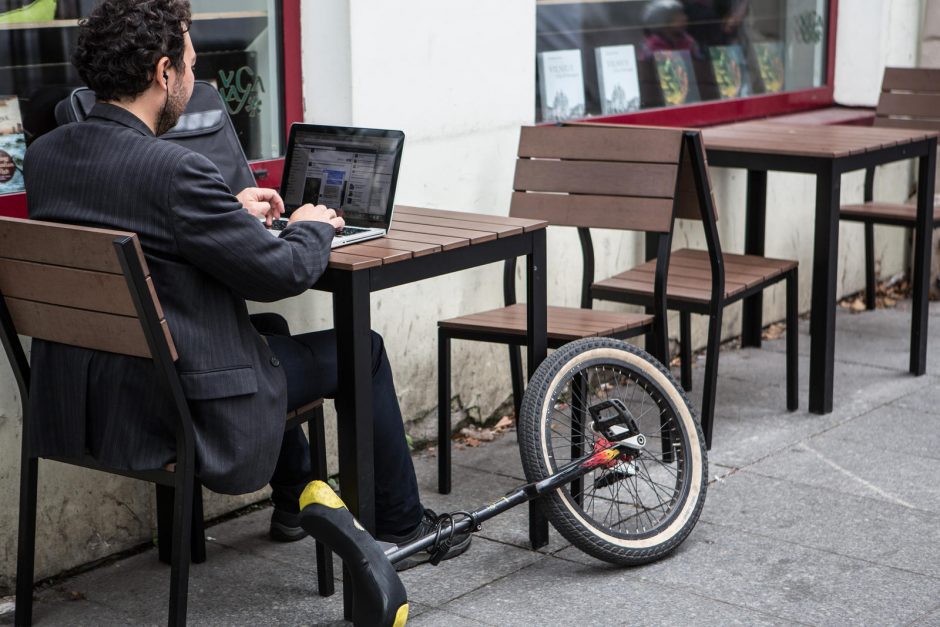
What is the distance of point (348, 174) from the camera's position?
3391mm

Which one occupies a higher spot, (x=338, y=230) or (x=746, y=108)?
(x=746, y=108)

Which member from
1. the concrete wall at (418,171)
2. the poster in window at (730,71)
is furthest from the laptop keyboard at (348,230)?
the poster in window at (730,71)

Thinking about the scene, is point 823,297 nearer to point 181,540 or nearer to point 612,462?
point 612,462

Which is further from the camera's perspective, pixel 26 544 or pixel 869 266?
pixel 869 266

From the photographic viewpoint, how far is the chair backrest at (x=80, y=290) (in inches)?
105

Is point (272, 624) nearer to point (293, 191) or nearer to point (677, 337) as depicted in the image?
point (293, 191)

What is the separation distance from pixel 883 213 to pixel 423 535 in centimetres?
325

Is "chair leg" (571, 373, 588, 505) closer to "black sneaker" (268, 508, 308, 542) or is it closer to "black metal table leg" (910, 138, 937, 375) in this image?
"black sneaker" (268, 508, 308, 542)

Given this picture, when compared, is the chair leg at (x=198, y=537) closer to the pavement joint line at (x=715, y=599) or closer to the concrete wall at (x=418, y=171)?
the concrete wall at (x=418, y=171)

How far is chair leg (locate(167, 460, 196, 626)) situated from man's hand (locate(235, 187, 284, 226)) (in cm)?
75

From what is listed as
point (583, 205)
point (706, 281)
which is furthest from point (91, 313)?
point (706, 281)

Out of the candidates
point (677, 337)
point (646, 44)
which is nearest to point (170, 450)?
point (677, 337)

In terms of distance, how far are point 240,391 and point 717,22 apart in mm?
4219

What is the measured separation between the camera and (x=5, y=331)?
302cm
